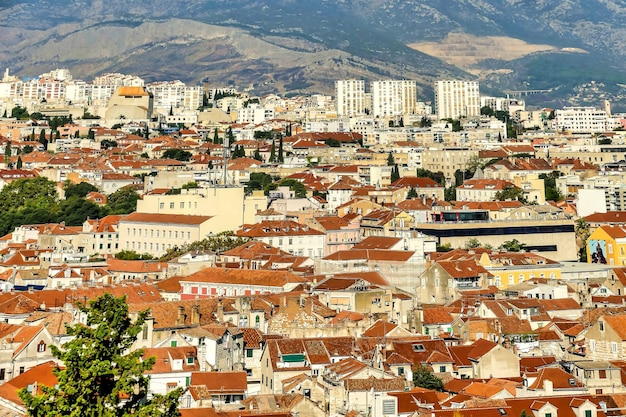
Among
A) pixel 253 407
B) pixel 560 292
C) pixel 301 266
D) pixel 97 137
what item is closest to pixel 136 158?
pixel 97 137

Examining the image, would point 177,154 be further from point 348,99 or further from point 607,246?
point 348,99

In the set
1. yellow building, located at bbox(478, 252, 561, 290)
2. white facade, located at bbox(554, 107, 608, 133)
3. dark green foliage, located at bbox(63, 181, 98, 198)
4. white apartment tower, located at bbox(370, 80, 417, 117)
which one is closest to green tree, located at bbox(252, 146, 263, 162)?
dark green foliage, located at bbox(63, 181, 98, 198)

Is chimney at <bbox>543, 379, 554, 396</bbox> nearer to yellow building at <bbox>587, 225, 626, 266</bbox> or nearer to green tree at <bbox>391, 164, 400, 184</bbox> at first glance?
yellow building at <bbox>587, 225, 626, 266</bbox>

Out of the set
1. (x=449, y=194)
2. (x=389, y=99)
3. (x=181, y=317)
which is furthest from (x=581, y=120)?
(x=181, y=317)

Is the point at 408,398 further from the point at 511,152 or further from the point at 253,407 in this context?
the point at 511,152

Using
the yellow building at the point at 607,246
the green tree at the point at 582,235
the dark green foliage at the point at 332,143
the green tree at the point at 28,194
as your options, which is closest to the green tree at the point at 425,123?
the dark green foliage at the point at 332,143

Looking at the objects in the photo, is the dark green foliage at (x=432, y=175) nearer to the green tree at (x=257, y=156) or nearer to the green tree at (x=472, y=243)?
the green tree at (x=257, y=156)
